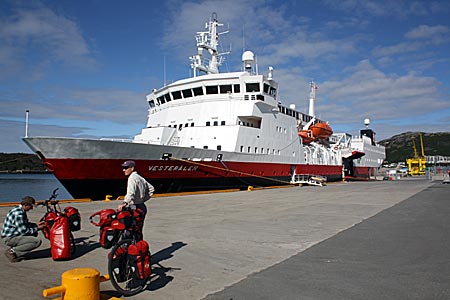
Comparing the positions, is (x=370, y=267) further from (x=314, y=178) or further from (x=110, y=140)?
(x=314, y=178)

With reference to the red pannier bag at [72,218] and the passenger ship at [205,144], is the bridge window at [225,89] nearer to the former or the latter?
the passenger ship at [205,144]

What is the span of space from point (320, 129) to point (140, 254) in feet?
96.5

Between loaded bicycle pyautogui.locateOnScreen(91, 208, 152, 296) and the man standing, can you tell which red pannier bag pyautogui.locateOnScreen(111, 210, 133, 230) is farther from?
the man standing

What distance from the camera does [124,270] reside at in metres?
4.00

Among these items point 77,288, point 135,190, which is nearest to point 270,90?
point 135,190

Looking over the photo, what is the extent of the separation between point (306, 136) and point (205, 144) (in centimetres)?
1157

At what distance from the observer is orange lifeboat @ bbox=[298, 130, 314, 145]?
28294 mm

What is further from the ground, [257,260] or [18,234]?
[18,234]

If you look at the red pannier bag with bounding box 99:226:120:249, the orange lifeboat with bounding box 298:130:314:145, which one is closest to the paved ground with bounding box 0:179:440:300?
the red pannier bag with bounding box 99:226:120:249

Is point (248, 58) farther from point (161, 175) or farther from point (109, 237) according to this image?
point (109, 237)

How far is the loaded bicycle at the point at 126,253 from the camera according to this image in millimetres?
3826

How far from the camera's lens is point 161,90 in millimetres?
23469

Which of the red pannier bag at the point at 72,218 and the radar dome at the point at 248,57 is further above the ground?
the radar dome at the point at 248,57

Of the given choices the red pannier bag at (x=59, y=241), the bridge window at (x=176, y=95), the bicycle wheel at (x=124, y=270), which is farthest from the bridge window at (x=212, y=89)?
the bicycle wheel at (x=124, y=270)
